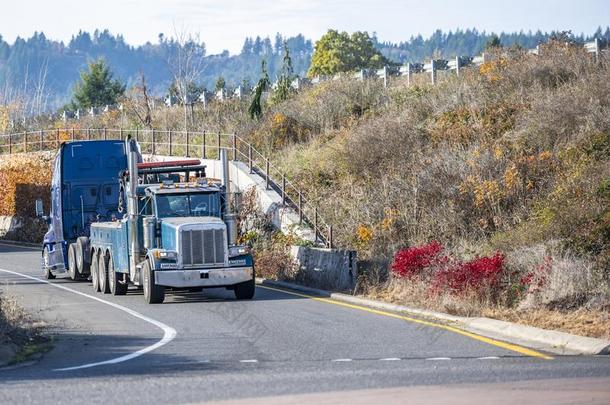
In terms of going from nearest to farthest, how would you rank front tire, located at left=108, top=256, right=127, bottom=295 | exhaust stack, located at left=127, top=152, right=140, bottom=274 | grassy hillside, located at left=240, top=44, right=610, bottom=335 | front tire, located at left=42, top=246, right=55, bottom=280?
grassy hillside, located at left=240, top=44, right=610, bottom=335, exhaust stack, located at left=127, top=152, right=140, bottom=274, front tire, located at left=108, top=256, right=127, bottom=295, front tire, located at left=42, top=246, right=55, bottom=280

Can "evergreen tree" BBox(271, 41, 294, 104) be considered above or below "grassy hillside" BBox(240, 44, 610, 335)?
above

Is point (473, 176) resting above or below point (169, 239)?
above

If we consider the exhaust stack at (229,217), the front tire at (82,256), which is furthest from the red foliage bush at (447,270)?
the front tire at (82,256)

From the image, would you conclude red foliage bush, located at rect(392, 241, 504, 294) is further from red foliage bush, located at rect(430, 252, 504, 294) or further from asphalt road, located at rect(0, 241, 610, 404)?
asphalt road, located at rect(0, 241, 610, 404)

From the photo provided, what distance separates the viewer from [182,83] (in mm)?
66562

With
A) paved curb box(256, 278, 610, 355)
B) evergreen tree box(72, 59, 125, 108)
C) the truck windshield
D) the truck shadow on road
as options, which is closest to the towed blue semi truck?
the truck windshield

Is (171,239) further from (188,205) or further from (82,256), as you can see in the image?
(82,256)

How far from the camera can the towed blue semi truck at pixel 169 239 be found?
2600 centimetres

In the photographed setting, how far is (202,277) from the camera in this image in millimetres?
25969

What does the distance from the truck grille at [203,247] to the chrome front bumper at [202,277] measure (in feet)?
0.79

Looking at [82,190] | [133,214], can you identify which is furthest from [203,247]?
[82,190]

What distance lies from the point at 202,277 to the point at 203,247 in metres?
0.70

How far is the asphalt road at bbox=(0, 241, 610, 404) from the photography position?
13352 millimetres

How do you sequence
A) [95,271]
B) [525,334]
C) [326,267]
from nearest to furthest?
[525,334] < [326,267] < [95,271]
